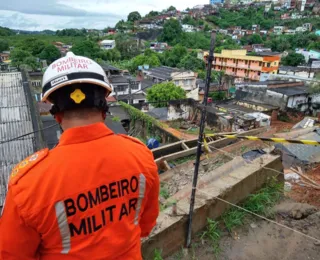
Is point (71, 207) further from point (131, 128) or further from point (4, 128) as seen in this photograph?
point (131, 128)

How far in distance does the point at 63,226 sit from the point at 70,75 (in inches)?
25.2

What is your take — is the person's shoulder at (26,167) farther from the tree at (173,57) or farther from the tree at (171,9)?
the tree at (171,9)

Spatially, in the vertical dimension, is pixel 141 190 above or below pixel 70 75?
below

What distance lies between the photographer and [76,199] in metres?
1.05

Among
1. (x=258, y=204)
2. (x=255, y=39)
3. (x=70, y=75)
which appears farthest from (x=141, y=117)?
(x=255, y=39)

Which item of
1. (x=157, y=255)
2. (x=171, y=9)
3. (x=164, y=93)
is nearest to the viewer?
(x=157, y=255)

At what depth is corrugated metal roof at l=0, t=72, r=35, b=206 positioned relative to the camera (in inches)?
210

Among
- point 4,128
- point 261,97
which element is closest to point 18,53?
point 261,97

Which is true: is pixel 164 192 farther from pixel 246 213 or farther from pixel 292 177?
pixel 292 177

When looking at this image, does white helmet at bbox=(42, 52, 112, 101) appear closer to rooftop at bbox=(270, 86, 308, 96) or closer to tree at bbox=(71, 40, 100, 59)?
rooftop at bbox=(270, 86, 308, 96)

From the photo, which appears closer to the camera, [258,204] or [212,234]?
[212,234]

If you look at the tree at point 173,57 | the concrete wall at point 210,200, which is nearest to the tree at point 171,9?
the tree at point 173,57

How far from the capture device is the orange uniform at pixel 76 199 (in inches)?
39.6

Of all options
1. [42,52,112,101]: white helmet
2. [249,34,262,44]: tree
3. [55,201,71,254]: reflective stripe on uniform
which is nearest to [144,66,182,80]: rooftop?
[42,52,112,101]: white helmet
